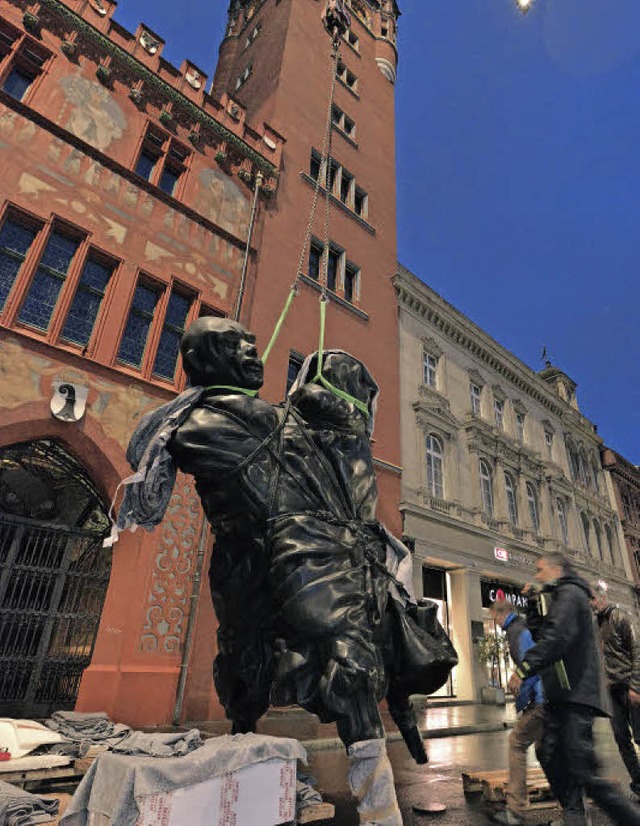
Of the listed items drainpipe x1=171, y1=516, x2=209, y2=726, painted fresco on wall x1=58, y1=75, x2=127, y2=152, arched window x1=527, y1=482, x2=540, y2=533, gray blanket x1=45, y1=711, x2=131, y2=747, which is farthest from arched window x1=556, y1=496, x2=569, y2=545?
painted fresco on wall x1=58, y1=75, x2=127, y2=152

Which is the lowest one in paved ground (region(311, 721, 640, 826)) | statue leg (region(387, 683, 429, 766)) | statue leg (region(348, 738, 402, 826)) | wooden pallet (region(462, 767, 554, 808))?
paved ground (region(311, 721, 640, 826))

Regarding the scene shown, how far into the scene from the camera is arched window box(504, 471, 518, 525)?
20.5 m

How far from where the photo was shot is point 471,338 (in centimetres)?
2127

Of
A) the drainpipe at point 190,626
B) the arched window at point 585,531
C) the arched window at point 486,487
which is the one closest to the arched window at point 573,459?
the arched window at point 585,531

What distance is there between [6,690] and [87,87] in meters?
10.7

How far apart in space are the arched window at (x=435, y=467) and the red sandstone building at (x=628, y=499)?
721 inches

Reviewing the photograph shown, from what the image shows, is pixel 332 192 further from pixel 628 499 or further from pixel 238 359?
pixel 628 499

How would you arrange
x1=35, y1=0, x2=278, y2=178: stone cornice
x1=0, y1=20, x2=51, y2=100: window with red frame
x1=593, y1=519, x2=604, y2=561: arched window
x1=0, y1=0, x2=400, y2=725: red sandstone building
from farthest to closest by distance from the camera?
x1=593, y1=519, x2=604, y2=561: arched window < x1=35, y1=0, x2=278, y2=178: stone cornice < x1=0, y1=20, x2=51, y2=100: window with red frame < x1=0, y1=0, x2=400, y2=725: red sandstone building

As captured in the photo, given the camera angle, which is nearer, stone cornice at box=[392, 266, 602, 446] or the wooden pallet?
the wooden pallet

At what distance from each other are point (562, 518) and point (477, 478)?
8438mm

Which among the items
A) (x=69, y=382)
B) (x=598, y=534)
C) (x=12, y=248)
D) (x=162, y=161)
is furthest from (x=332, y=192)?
(x=598, y=534)

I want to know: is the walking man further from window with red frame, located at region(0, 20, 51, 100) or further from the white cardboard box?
window with red frame, located at region(0, 20, 51, 100)

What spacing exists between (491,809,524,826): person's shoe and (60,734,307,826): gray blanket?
223 centimetres

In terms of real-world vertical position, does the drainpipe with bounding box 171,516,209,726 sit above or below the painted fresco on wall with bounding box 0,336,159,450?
below
